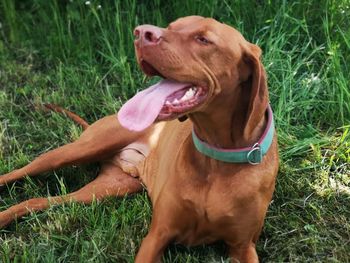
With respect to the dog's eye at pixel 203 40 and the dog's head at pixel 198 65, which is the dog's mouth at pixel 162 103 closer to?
the dog's head at pixel 198 65

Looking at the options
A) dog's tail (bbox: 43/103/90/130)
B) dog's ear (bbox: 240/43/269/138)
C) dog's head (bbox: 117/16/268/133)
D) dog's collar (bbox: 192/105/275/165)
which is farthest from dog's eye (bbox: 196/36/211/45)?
dog's tail (bbox: 43/103/90/130)

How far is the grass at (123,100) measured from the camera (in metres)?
3.69

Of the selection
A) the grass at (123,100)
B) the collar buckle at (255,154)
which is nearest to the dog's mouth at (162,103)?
the collar buckle at (255,154)

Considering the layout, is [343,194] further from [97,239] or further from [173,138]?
[97,239]

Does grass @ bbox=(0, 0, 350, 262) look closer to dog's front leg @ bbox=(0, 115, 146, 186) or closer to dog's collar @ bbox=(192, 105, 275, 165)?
dog's front leg @ bbox=(0, 115, 146, 186)

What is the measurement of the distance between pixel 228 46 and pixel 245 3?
7.66 ft

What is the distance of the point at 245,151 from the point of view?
321 cm

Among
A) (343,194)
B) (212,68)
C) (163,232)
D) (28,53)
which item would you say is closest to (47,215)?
(163,232)

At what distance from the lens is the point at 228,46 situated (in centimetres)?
302

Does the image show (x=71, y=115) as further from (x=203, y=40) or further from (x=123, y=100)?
(x=203, y=40)

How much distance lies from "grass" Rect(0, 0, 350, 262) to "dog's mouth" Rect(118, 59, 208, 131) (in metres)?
0.84

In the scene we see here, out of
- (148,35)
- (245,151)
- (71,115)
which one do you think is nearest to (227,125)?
(245,151)

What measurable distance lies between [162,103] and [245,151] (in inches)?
20.0

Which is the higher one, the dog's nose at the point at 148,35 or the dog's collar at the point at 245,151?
the dog's nose at the point at 148,35
